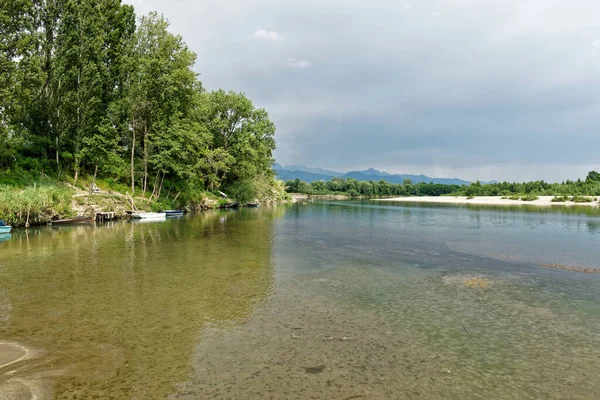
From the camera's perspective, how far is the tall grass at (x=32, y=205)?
2795cm

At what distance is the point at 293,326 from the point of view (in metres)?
9.29

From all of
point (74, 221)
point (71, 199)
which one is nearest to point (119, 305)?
point (74, 221)

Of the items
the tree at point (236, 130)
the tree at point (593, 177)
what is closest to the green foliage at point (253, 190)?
the tree at point (236, 130)

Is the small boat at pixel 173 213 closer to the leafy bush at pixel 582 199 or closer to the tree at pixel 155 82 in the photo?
the tree at pixel 155 82

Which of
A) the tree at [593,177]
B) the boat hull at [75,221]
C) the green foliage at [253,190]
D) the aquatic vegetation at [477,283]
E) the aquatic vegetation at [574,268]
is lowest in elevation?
the aquatic vegetation at [574,268]

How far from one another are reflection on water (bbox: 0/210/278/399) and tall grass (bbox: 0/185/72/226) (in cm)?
872

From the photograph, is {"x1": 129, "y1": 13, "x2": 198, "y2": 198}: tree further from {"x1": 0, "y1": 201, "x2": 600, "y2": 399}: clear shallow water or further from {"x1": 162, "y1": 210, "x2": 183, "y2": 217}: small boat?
{"x1": 0, "y1": 201, "x2": 600, "y2": 399}: clear shallow water

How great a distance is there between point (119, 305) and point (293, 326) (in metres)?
5.71

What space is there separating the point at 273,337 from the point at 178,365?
7.93ft

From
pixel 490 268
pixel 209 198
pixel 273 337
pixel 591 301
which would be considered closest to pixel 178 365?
pixel 273 337

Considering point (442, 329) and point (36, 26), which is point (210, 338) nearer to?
point (442, 329)

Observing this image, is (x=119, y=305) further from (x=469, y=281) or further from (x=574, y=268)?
(x=574, y=268)

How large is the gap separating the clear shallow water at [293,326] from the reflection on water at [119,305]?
0.18 feet

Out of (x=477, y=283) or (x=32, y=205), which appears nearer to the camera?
(x=477, y=283)
